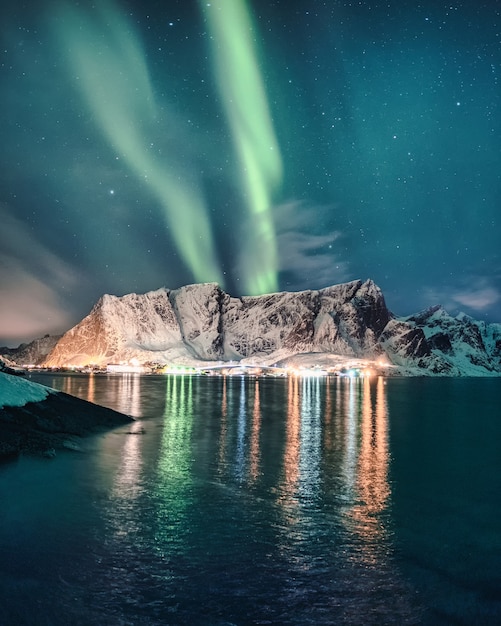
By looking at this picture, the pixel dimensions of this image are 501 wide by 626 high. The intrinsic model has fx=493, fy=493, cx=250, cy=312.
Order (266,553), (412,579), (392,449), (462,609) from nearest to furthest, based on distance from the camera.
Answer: (462,609), (412,579), (266,553), (392,449)

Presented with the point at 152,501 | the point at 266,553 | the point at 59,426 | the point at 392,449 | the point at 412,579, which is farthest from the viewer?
the point at 392,449

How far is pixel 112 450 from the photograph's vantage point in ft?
90.5

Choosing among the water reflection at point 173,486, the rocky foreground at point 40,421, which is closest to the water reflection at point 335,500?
the water reflection at point 173,486

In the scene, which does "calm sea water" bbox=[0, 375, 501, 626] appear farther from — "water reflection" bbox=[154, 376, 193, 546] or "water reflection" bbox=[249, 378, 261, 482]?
"water reflection" bbox=[249, 378, 261, 482]

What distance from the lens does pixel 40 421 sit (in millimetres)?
28391

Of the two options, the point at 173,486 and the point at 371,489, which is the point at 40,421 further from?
the point at 371,489

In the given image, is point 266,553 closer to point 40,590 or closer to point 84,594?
point 84,594

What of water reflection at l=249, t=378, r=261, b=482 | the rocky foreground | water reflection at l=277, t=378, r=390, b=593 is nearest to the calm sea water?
water reflection at l=277, t=378, r=390, b=593

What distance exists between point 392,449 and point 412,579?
21.9 metres

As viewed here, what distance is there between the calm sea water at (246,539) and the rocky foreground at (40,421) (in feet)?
4.30

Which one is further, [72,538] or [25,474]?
[25,474]

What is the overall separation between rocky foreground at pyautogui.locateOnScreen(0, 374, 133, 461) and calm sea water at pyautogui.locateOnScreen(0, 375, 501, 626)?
1.31 meters

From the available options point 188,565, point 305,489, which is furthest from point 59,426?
point 188,565

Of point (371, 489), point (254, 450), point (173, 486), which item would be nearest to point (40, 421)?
point (173, 486)
